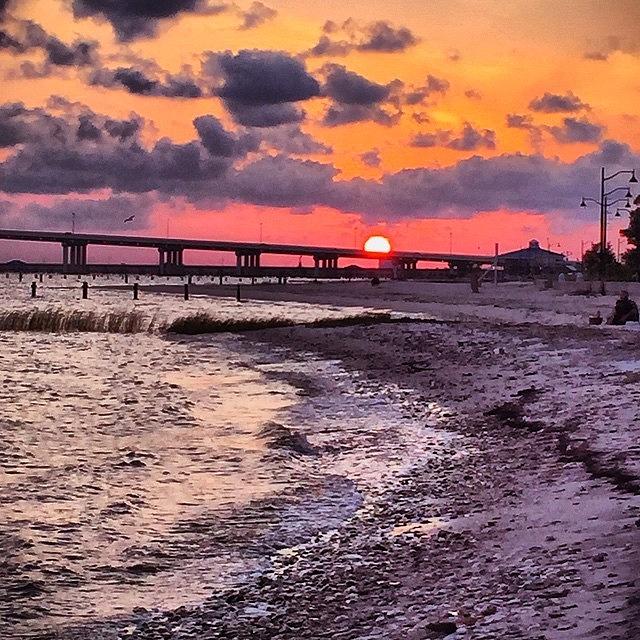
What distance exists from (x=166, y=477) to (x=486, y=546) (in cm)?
552

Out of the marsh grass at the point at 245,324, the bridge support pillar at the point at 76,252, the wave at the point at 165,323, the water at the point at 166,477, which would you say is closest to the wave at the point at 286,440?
the water at the point at 166,477

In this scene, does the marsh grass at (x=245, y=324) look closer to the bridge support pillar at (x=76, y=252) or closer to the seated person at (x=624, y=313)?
the seated person at (x=624, y=313)

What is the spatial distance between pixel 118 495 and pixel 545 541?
554 centimetres

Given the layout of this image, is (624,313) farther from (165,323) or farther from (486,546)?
(165,323)

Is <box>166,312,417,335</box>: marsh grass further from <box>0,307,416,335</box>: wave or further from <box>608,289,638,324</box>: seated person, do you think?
<box>608,289,638,324</box>: seated person

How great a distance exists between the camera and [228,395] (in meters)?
20.2

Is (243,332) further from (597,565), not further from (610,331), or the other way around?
(597,565)

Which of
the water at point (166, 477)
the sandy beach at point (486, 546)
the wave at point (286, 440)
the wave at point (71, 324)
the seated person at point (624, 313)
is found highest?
the seated person at point (624, 313)

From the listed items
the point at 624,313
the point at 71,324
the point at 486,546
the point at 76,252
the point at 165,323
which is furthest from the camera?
the point at 76,252

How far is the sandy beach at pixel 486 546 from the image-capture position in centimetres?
571

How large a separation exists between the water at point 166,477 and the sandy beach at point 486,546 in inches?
20.0

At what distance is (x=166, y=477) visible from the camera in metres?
11.9

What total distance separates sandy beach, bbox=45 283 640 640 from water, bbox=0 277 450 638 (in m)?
0.51

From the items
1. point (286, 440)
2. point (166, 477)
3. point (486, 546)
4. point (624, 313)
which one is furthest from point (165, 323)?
point (486, 546)
